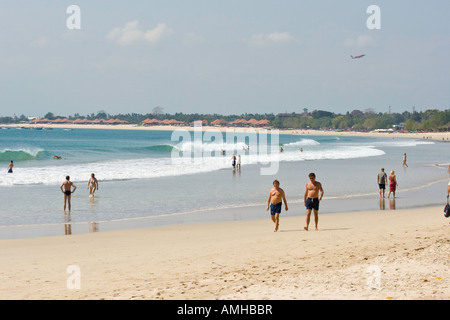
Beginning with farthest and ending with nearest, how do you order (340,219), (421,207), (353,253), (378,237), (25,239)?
(421,207), (340,219), (25,239), (378,237), (353,253)

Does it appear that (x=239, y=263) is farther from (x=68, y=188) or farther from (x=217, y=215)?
(x=68, y=188)

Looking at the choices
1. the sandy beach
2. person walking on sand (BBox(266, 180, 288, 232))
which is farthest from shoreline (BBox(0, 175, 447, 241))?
person walking on sand (BBox(266, 180, 288, 232))

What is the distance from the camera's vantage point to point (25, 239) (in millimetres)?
12969

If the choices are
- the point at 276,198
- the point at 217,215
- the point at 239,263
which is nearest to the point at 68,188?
the point at 217,215

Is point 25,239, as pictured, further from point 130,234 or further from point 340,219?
point 340,219

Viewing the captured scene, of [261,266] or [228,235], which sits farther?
[228,235]

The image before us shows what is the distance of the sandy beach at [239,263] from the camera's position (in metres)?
7.41

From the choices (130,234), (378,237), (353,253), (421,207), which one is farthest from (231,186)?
(353,253)

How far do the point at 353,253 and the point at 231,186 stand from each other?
17303 millimetres

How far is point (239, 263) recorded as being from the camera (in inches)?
373

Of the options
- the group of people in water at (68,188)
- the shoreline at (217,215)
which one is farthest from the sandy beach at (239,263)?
the group of people in water at (68,188)

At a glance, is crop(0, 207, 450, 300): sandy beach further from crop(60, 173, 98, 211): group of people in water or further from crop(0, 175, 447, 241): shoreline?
crop(60, 173, 98, 211): group of people in water
